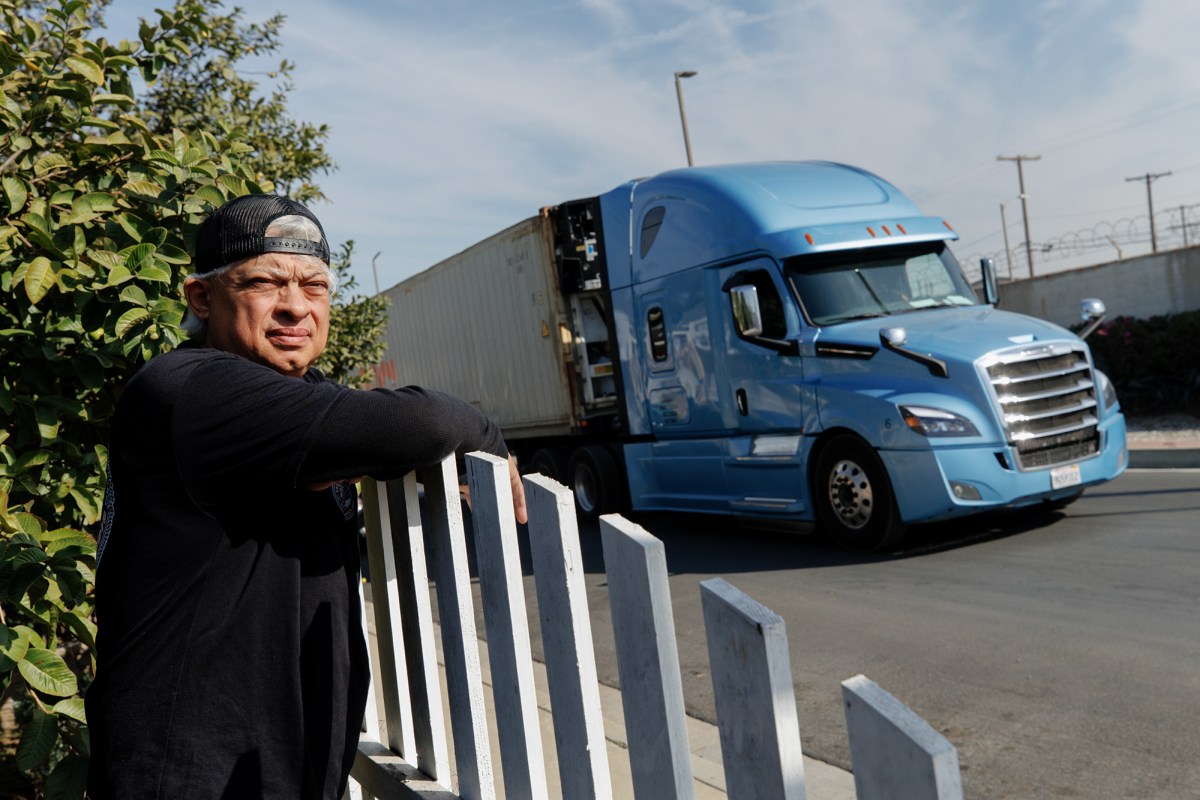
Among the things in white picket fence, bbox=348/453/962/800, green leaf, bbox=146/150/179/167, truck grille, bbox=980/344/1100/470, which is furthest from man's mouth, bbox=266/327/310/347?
truck grille, bbox=980/344/1100/470

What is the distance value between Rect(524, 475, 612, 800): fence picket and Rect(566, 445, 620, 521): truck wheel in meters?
9.88

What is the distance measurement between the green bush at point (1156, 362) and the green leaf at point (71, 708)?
53.8 feet

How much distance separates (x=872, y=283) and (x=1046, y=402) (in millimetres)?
1731

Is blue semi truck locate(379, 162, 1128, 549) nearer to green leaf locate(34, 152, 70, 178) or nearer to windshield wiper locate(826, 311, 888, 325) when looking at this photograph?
windshield wiper locate(826, 311, 888, 325)

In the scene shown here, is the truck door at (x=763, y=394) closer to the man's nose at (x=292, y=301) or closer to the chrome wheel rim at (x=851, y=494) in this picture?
the chrome wheel rim at (x=851, y=494)

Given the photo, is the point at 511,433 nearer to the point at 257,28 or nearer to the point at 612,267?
the point at 612,267

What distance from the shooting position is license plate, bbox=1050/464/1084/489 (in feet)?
26.9

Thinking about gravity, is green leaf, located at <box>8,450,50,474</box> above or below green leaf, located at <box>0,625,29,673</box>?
above

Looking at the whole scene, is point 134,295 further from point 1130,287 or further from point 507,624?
point 1130,287

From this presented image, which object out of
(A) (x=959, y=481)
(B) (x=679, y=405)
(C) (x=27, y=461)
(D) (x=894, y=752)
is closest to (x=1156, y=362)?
(B) (x=679, y=405)

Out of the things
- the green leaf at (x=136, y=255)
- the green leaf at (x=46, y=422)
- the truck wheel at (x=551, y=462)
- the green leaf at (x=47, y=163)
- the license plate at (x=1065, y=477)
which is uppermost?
the green leaf at (x=47, y=163)

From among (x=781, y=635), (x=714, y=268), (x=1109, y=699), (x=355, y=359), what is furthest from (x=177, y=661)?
(x=714, y=268)

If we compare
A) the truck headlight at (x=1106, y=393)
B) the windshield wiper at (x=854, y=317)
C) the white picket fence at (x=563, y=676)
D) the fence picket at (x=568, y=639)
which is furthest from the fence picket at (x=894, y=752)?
the truck headlight at (x=1106, y=393)

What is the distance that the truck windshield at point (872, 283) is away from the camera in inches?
358
